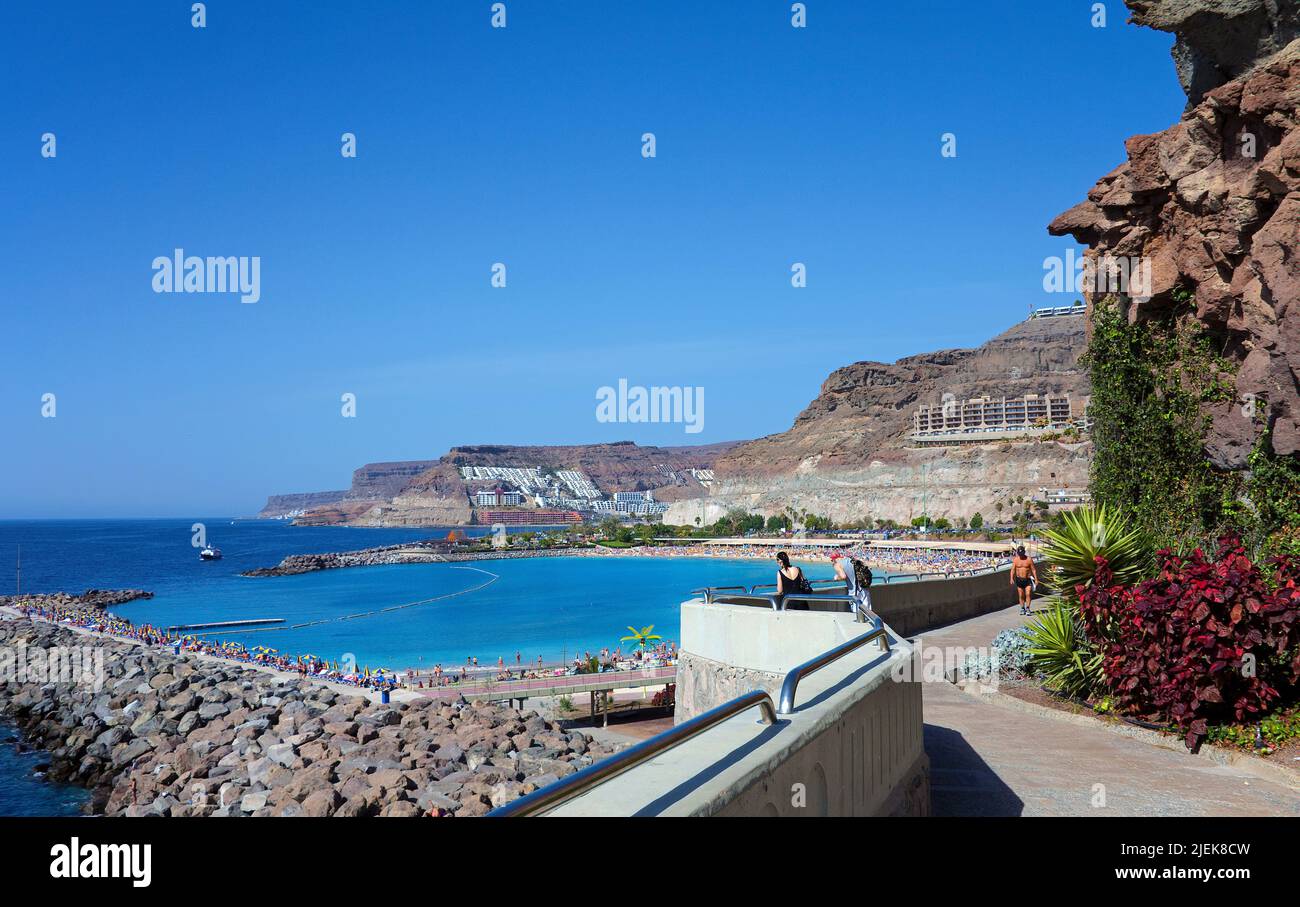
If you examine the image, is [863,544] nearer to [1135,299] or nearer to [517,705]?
[517,705]

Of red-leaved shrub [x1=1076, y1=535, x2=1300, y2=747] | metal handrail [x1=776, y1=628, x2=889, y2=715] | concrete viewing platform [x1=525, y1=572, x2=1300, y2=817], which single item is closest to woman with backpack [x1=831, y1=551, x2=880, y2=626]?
concrete viewing platform [x1=525, y1=572, x2=1300, y2=817]

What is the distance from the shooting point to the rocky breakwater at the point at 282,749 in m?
16.1

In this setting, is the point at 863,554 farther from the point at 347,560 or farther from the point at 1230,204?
the point at 1230,204

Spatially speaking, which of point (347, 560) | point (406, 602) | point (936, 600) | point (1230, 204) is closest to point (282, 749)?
point (936, 600)

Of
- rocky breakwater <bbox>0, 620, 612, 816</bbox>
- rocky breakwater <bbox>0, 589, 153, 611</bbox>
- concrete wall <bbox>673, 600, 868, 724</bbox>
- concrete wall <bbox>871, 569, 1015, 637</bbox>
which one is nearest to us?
concrete wall <bbox>673, 600, 868, 724</bbox>

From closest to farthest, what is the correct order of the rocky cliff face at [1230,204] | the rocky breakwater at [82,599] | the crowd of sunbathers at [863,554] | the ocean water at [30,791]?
the rocky cliff face at [1230,204], the ocean water at [30,791], the rocky breakwater at [82,599], the crowd of sunbathers at [863,554]

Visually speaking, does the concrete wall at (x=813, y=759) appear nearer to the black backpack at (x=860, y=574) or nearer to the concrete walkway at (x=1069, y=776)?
the concrete walkway at (x=1069, y=776)

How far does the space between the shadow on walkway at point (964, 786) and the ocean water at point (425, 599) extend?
137ft

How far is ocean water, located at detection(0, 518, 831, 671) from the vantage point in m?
62.9

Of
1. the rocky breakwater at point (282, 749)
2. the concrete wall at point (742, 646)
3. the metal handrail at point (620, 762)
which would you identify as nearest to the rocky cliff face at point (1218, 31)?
the concrete wall at point (742, 646)

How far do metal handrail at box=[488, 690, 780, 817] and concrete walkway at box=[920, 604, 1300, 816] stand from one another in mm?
4372

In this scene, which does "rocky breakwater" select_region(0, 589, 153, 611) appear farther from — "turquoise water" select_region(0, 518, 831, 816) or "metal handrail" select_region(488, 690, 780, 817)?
"metal handrail" select_region(488, 690, 780, 817)
